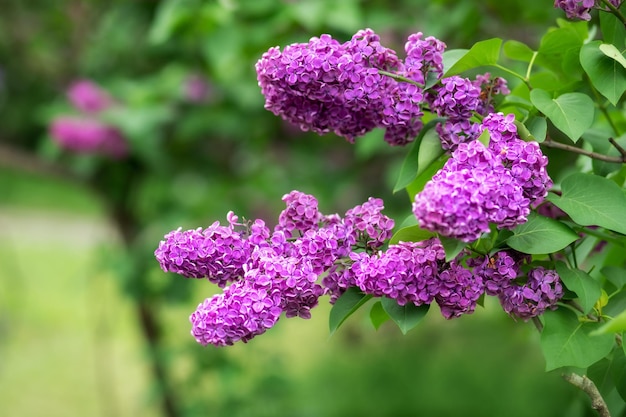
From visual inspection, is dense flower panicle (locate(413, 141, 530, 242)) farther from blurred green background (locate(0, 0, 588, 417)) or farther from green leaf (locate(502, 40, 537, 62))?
blurred green background (locate(0, 0, 588, 417))

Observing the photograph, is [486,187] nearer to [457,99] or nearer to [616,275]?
[457,99]

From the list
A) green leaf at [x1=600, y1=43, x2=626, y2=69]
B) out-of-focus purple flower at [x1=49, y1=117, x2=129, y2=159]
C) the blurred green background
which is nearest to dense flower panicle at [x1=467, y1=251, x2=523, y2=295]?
green leaf at [x1=600, y1=43, x2=626, y2=69]

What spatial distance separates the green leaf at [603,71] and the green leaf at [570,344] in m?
0.23

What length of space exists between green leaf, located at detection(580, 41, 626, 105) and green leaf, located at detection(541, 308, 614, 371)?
0.77 ft

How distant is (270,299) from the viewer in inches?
29.7

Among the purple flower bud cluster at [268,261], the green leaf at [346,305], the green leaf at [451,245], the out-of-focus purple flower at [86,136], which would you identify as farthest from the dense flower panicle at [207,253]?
the out-of-focus purple flower at [86,136]

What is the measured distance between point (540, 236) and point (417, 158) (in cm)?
17

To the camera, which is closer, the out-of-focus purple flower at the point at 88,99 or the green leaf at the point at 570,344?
the green leaf at the point at 570,344

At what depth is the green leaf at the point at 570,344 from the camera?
78cm

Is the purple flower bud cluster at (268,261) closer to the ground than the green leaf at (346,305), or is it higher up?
higher up

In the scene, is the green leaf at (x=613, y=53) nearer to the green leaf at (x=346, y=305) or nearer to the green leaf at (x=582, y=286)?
the green leaf at (x=582, y=286)

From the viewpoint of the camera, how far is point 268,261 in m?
0.77

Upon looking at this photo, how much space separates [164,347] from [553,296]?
7.92ft

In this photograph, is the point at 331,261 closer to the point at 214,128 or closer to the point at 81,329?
the point at 214,128
